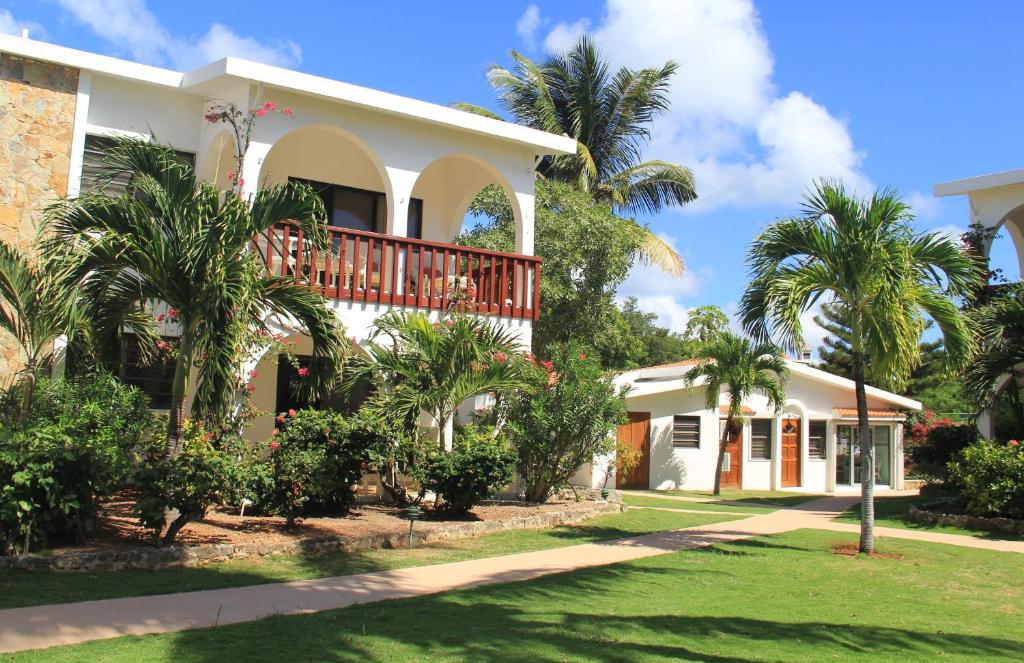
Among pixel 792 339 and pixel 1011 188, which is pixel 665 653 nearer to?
pixel 792 339

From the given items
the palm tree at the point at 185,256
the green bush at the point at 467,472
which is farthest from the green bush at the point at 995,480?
the palm tree at the point at 185,256

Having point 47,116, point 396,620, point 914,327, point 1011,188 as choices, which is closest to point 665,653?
point 396,620

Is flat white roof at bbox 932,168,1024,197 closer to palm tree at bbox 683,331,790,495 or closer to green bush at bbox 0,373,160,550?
palm tree at bbox 683,331,790,495

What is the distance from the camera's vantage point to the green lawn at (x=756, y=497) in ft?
70.0

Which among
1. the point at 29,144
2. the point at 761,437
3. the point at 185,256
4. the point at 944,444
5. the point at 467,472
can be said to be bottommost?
the point at 467,472

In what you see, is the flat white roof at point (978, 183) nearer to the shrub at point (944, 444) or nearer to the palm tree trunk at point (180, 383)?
the shrub at point (944, 444)

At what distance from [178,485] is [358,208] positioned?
29.9 feet

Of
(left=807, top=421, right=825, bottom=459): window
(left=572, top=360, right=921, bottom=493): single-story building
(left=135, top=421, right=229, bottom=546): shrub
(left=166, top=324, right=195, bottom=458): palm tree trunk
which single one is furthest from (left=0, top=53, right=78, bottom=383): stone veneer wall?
(left=807, top=421, right=825, bottom=459): window

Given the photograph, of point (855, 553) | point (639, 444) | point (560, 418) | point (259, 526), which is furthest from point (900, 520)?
point (259, 526)

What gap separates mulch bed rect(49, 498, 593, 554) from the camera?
32.0 feet

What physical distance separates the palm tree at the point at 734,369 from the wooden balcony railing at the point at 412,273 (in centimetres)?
787

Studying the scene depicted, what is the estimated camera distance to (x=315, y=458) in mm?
11336

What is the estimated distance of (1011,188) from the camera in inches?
778

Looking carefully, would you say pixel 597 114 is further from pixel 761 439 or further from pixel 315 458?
pixel 315 458
